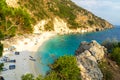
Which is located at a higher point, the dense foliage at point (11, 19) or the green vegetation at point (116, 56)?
the dense foliage at point (11, 19)

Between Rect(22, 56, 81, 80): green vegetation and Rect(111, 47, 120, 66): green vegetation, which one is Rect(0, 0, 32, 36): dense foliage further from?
Rect(111, 47, 120, 66): green vegetation

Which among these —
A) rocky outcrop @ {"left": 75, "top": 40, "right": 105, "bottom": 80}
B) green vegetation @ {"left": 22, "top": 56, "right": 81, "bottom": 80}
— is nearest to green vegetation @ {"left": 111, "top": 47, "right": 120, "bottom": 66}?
rocky outcrop @ {"left": 75, "top": 40, "right": 105, "bottom": 80}

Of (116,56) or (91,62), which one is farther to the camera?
(116,56)

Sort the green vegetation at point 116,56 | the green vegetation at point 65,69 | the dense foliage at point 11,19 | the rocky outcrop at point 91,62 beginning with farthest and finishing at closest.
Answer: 1. the green vegetation at point 116,56
2. the rocky outcrop at point 91,62
3. the green vegetation at point 65,69
4. the dense foliage at point 11,19

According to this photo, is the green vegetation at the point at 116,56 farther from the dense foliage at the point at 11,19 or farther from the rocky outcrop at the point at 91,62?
the dense foliage at the point at 11,19

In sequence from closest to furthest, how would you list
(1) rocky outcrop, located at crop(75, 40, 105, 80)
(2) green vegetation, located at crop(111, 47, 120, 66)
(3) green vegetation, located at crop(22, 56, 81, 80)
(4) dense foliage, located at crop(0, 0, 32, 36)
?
(4) dense foliage, located at crop(0, 0, 32, 36) < (3) green vegetation, located at crop(22, 56, 81, 80) < (1) rocky outcrop, located at crop(75, 40, 105, 80) < (2) green vegetation, located at crop(111, 47, 120, 66)

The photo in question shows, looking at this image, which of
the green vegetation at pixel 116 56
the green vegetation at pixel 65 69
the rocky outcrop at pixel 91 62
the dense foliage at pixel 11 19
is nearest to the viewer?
the dense foliage at pixel 11 19

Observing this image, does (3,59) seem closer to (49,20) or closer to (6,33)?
(6,33)

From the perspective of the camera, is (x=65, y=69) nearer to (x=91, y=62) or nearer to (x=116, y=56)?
A: (x=91, y=62)

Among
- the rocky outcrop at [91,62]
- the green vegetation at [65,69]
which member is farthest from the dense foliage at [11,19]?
the rocky outcrop at [91,62]

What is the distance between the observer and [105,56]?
60.1 meters

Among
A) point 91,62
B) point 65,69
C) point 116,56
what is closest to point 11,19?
point 65,69

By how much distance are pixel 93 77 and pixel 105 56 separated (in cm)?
1276

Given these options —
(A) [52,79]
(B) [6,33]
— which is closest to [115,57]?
(A) [52,79]
